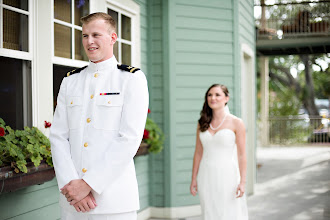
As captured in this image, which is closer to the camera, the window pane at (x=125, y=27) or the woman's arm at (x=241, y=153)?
the woman's arm at (x=241, y=153)

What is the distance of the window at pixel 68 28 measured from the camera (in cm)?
352

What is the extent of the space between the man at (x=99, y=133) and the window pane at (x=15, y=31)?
108 cm

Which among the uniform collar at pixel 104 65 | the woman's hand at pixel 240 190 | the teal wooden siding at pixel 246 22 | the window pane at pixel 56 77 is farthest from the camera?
the teal wooden siding at pixel 246 22

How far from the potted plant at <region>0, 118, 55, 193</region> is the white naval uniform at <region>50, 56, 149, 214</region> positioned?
0.65 metres

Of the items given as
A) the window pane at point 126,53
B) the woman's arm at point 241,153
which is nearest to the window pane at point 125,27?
the window pane at point 126,53

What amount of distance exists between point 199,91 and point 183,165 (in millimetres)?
980

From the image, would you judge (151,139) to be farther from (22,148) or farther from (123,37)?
(22,148)

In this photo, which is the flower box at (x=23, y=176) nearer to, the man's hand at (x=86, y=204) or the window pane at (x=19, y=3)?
the man's hand at (x=86, y=204)

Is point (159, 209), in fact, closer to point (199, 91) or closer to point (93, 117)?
point (199, 91)

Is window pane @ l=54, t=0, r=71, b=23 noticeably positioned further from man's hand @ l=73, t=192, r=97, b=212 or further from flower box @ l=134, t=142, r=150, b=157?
man's hand @ l=73, t=192, r=97, b=212

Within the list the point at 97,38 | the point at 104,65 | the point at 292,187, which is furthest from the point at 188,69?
the point at 292,187

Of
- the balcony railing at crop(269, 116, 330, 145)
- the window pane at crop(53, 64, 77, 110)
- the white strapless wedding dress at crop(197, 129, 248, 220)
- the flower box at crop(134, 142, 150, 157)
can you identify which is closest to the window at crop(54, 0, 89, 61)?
the window pane at crop(53, 64, 77, 110)

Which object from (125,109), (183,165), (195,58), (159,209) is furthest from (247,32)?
(125,109)

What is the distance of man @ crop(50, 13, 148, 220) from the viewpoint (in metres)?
1.94
